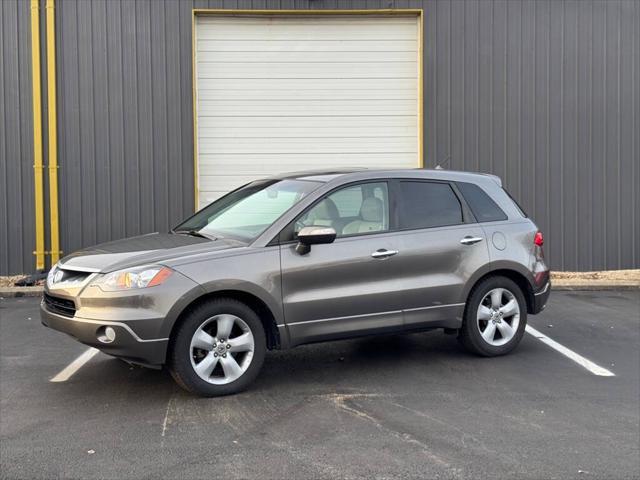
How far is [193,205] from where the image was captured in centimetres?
1180

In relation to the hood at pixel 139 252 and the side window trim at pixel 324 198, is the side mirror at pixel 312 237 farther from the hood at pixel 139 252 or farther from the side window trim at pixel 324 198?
the hood at pixel 139 252

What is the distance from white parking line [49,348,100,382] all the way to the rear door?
276 centimetres

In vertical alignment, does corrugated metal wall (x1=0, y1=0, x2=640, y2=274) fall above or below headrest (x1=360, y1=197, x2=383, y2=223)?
above

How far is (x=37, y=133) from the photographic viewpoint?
11.6m

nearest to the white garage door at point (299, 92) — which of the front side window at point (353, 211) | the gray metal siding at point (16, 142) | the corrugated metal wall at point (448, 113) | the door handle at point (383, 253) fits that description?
the corrugated metal wall at point (448, 113)

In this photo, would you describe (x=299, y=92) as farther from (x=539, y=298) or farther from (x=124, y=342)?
(x=124, y=342)

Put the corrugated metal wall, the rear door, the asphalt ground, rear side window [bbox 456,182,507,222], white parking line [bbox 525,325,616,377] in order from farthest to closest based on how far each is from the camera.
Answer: the corrugated metal wall
rear side window [bbox 456,182,507,222]
white parking line [bbox 525,325,616,377]
the rear door
the asphalt ground

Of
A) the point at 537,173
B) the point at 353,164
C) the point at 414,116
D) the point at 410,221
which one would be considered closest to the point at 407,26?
the point at 414,116

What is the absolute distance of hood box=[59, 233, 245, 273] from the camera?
572cm

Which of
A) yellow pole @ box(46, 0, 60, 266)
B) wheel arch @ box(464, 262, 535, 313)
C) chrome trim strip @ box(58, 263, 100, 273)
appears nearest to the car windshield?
chrome trim strip @ box(58, 263, 100, 273)

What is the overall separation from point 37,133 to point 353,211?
680 cm

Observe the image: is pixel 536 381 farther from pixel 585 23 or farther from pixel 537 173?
pixel 585 23

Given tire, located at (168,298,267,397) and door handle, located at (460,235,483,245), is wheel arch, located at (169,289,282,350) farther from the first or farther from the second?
door handle, located at (460,235,483,245)

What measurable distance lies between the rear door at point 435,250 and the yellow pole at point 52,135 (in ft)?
21.7
